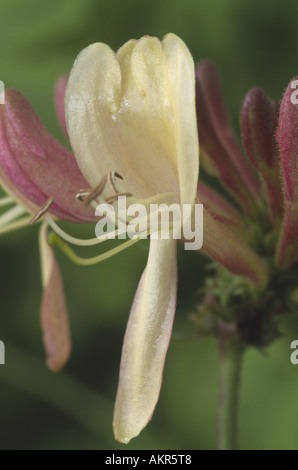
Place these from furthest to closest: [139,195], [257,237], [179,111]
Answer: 1. [257,237]
2. [139,195]
3. [179,111]

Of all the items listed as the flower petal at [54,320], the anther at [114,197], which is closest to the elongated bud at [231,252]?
the anther at [114,197]

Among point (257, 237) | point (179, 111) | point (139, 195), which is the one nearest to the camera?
point (179, 111)

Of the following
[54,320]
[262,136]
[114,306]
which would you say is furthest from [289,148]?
[114,306]

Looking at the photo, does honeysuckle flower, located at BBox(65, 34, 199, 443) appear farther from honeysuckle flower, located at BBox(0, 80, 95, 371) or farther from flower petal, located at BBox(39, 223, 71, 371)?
flower petal, located at BBox(39, 223, 71, 371)

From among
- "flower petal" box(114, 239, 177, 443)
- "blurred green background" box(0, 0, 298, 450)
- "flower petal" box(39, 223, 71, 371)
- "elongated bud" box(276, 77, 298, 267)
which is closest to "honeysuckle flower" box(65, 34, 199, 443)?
"flower petal" box(114, 239, 177, 443)

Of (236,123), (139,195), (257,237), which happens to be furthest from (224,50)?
(139,195)

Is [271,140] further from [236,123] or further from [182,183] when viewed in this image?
[236,123]
